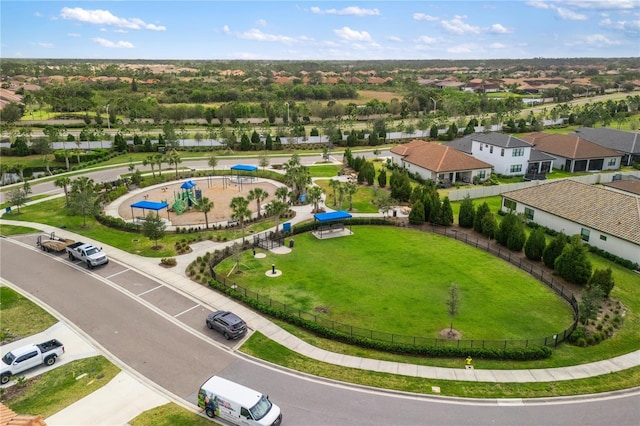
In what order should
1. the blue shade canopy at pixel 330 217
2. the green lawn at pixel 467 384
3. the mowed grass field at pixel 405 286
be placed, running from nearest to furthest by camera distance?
the green lawn at pixel 467 384 → the mowed grass field at pixel 405 286 → the blue shade canopy at pixel 330 217

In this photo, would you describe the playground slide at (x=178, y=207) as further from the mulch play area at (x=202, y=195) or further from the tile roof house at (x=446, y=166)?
the tile roof house at (x=446, y=166)

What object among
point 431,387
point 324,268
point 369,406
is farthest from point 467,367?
point 324,268

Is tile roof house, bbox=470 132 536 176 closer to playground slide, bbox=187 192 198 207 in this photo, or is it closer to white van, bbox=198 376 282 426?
playground slide, bbox=187 192 198 207

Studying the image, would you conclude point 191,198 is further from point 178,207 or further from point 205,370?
point 205,370

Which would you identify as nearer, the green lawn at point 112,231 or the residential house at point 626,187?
the green lawn at point 112,231

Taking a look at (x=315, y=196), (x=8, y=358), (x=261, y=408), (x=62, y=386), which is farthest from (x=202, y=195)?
(x=261, y=408)

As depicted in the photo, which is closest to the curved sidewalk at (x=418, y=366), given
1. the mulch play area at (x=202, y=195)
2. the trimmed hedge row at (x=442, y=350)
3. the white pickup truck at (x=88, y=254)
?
the trimmed hedge row at (x=442, y=350)

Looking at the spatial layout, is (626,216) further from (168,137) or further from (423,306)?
(168,137)
